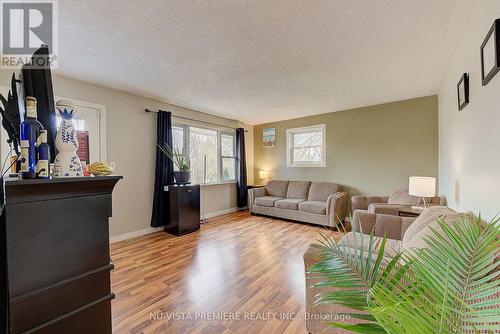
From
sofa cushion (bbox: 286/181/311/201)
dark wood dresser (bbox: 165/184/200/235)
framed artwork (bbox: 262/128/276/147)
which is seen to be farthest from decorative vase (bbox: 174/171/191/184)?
framed artwork (bbox: 262/128/276/147)

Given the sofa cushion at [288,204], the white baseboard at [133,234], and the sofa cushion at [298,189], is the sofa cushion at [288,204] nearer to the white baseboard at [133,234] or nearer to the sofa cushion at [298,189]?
the sofa cushion at [298,189]

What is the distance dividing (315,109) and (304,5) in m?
3.10

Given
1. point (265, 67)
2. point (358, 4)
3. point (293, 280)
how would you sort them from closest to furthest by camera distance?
point (358, 4)
point (293, 280)
point (265, 67)

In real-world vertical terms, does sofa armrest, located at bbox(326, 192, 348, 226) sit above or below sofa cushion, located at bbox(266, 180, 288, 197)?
below

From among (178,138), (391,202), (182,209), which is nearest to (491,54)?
(391,202)

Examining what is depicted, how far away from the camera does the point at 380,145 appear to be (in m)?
4.19

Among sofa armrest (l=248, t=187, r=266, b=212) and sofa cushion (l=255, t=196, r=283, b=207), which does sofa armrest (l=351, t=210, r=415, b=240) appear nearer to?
sofa cushion (l=255, t=196, r=283, b=207)

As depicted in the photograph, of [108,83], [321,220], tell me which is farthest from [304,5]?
[321,220]

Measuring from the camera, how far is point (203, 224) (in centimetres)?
430

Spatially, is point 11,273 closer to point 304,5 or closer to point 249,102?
point 304,5

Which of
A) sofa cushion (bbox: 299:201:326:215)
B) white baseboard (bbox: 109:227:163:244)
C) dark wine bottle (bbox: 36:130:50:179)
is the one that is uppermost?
dark wine bottle (bbox: 36:130:50:179)

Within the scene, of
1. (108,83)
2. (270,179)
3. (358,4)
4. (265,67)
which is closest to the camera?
(358,4)

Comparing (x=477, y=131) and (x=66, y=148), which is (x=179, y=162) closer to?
(x=66, y=148)

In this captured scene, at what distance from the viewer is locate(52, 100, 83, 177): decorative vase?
3.08ft
